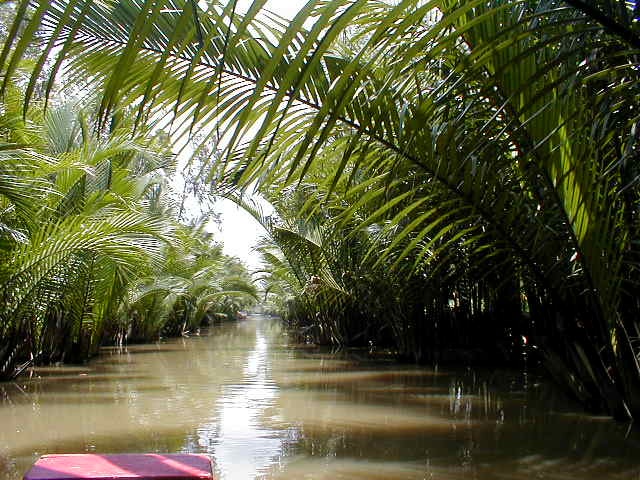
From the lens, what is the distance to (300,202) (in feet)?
38.4

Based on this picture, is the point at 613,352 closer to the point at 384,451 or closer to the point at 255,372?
the point at 384,451

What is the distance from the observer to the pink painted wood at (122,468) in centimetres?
202

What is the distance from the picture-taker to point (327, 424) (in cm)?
515

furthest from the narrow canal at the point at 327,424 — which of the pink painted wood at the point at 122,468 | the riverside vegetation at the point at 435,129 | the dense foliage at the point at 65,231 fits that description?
the pink painted wood at the point at 122,468

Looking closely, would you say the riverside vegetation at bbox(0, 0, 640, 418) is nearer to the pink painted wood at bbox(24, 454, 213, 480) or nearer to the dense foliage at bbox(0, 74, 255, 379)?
the dense foliage at bbox(0, 74, 255, 379)

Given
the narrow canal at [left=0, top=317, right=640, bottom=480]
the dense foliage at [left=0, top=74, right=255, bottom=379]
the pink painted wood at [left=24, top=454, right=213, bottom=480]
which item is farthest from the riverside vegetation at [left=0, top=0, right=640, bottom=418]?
the pink painted wood at [left=24, top=454, right=213, bottom=480]

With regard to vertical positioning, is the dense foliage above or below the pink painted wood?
above

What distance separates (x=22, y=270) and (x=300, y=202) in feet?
18.3

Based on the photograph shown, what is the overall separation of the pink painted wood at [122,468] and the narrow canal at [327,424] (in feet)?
4.52

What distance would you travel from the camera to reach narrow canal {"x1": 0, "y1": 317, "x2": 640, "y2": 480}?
384 cm

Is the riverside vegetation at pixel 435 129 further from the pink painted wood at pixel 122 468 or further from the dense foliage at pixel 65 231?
the pink painted wood at pixel 122 468

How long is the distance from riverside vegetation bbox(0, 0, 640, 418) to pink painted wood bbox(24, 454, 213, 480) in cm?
93

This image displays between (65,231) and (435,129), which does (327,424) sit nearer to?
(435,129)

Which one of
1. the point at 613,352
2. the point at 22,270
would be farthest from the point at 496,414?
the point at 22,270
